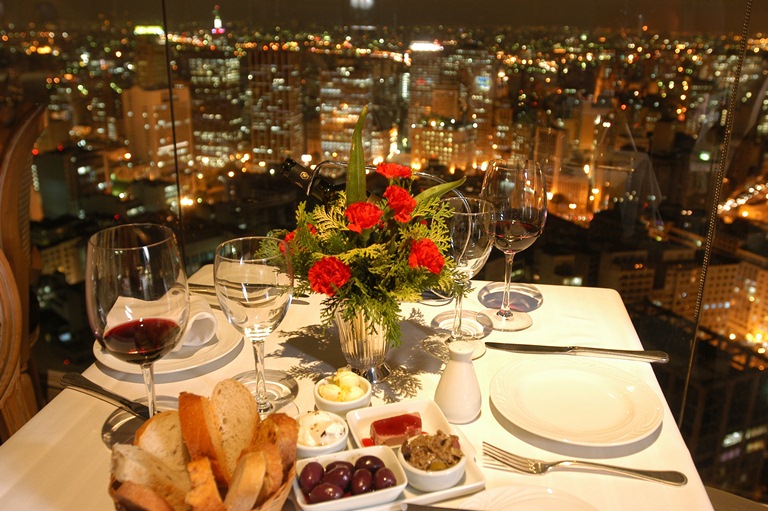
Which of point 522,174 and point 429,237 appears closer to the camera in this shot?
point 429,237

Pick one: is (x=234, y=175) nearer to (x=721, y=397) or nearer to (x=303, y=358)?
(x=303, y=358)

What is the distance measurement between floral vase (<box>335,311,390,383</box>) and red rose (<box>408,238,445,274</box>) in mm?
140

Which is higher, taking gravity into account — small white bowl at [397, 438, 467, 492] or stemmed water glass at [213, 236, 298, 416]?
stemmed water glass at [213, 236, 298, 416]

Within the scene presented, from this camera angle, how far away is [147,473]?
2.33 ft

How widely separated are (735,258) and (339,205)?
1879 mm

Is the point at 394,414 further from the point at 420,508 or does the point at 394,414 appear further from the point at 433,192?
the point at 433,192

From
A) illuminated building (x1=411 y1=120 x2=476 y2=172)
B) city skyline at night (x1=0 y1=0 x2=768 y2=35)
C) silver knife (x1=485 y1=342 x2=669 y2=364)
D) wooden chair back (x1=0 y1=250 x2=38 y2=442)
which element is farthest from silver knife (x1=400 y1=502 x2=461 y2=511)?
city skyline at night (x1=0 y1=0 x2=768 y2=35)

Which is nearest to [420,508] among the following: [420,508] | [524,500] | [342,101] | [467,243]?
[420,508]

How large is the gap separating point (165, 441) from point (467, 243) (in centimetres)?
66

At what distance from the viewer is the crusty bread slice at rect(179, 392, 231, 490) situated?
0.75 m

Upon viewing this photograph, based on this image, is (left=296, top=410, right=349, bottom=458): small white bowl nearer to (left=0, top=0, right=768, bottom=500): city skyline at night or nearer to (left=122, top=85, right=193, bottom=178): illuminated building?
(left=0, top=0, right=768, bottom=500): city skyline at night

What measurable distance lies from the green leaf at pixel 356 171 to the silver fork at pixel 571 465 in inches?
19.3

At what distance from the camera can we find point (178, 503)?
0.71m

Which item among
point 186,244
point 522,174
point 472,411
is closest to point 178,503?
point 472,411
